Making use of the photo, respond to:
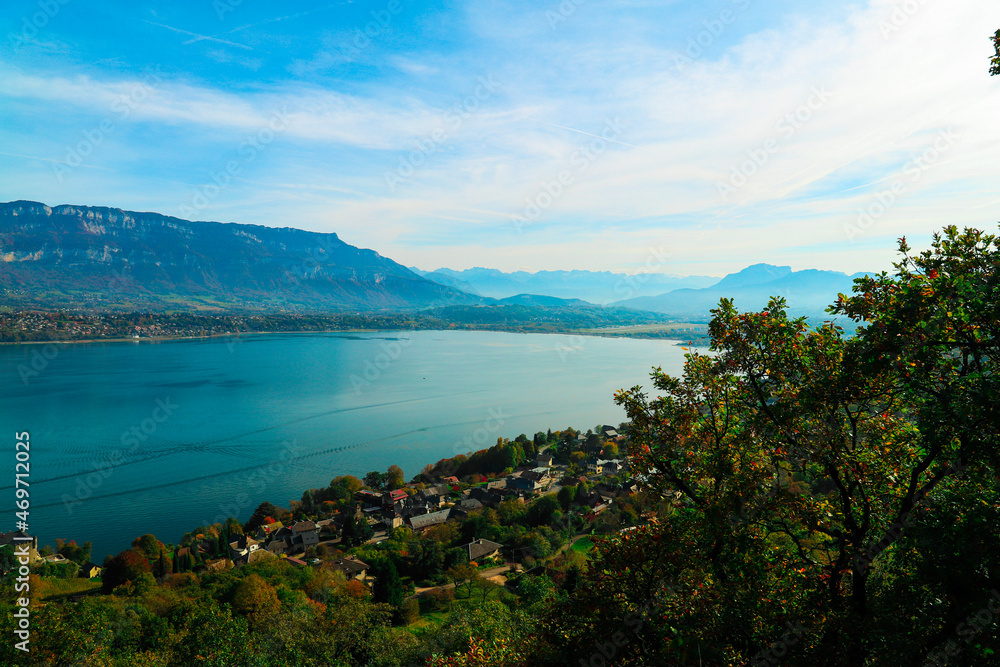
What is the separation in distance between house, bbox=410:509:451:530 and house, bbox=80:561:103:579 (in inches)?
401

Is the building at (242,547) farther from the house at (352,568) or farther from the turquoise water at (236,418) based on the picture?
the house at (352,568)

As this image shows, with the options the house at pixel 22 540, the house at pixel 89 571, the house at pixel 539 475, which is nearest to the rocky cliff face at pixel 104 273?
the house at pixel 22 540

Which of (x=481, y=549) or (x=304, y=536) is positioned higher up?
(x=481, y=549)

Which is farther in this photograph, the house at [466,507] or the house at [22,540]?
the house at [466,507]

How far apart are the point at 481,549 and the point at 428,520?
445 cm

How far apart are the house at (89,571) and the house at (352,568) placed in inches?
306

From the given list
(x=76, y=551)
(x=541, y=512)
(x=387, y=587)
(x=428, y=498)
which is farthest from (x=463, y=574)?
(x=76, y=551)

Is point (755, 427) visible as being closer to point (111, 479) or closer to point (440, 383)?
point (111, 479)

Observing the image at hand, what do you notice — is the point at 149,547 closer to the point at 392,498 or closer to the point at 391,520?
the point at 391,520

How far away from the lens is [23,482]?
24.1 m

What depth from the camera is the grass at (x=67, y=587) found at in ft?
44.8

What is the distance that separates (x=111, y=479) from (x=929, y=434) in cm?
3149

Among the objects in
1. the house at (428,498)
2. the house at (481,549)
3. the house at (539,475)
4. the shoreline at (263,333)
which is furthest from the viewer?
the shoreline at (263,333)

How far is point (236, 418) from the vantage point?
36469 mm
